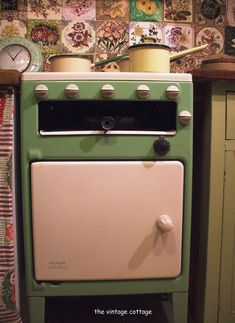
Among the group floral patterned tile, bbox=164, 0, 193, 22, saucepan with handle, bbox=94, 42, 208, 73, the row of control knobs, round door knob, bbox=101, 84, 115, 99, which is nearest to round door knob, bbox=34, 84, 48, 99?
the row of control knobs

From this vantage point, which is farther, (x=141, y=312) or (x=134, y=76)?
(x=141, y=312)

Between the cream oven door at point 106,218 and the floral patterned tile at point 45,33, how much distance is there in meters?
0.70

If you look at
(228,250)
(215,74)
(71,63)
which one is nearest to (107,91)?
(71,63)

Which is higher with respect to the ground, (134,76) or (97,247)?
(134,76)

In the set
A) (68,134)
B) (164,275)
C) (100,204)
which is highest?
(68,134)

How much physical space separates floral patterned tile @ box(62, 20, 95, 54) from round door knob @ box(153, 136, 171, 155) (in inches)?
27.4

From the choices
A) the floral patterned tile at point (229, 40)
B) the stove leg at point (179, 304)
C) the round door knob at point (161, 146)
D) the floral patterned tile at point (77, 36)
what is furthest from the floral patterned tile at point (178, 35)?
the stove leg at point (179, 304)

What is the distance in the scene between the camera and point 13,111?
2.88 ft

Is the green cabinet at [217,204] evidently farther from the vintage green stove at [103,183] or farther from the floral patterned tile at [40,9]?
the floral patterned tile at [40,9]

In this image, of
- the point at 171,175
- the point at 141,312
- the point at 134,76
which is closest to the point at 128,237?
the point at 171,175

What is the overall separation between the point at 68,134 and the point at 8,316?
1.88 feet

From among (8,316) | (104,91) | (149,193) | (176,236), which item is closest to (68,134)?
(104,91)

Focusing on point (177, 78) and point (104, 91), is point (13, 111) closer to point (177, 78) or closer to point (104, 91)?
point (104, 91)

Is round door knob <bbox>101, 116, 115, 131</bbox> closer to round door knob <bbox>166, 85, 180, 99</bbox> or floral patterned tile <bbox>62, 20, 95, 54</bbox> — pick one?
round door knob <bbox>166, 85, 180, 99</bbox>
